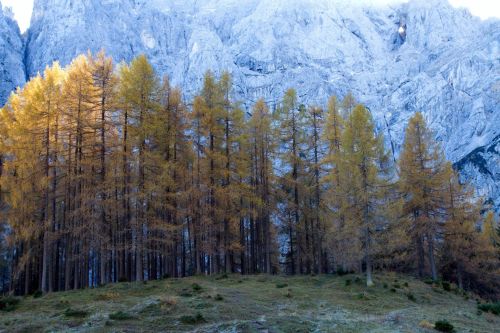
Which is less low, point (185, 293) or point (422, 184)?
point (422, 184)

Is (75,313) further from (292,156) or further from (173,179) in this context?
(292,156)

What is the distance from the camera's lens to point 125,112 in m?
26.3

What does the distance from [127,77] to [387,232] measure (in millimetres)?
17788

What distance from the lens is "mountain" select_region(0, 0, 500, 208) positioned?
11469 cm

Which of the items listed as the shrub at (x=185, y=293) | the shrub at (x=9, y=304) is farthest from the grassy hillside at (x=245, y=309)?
the shrub at (x=9, y=304)

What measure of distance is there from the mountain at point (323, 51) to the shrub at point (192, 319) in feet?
327

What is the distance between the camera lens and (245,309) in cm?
1655

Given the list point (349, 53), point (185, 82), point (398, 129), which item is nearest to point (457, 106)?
point (398, 129)

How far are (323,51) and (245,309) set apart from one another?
119883mm

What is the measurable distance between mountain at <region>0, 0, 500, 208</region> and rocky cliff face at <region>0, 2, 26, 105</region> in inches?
77.1

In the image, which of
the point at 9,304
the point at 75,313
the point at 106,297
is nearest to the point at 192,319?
the point at 75,313

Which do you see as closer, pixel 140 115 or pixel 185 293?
pixel 185 293

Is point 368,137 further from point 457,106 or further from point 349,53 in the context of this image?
point 349,53

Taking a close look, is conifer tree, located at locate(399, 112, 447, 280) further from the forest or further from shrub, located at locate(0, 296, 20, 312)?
shrub, located at locate(0, 296, 20, 312)
